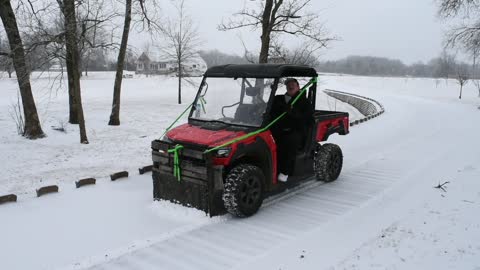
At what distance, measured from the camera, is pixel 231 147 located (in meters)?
5.07

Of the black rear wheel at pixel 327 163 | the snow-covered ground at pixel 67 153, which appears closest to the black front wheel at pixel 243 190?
the black rear wheel at pixel 327 163

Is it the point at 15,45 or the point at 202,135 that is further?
the point at 15,45

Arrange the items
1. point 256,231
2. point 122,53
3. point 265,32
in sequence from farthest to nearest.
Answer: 1. point 122,53
2. point 265,32
3. point 256,231

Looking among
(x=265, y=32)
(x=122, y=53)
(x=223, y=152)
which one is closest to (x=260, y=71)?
(x=223, y=152)

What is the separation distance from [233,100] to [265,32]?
29.2ft

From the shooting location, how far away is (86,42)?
36.4 feet

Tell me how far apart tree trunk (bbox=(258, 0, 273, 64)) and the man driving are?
8.24 meters

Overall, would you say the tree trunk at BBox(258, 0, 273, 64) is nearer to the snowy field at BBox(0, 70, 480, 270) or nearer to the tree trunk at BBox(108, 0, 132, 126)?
the tree trunk at BBox(108, 0, 132, 126)

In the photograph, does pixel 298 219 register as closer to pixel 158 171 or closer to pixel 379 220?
pixel 379 220

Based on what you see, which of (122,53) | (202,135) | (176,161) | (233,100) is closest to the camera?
(176,161)

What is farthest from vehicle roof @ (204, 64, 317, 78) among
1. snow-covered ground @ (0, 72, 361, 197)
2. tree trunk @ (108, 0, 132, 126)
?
tree trunk @ (108, 0, 132, 126)

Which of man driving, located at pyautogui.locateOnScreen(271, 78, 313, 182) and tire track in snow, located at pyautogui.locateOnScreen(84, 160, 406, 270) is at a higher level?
man driving, located at pyautogui.locateOnScreen(271, 78, 313, 182)

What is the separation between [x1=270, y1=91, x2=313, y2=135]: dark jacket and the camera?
5824 millimetres

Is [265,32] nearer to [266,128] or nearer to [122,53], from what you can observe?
[122,53]
